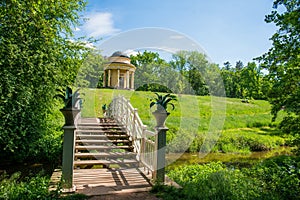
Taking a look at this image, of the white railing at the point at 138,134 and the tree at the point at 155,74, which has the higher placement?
the tree at the point at 155,74

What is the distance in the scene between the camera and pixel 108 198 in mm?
3383

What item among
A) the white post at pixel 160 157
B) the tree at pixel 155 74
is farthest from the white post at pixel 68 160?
the tree at pixel 155 74

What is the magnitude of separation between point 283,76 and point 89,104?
8.66 metres

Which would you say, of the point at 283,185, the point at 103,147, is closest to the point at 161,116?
the point at 103,147

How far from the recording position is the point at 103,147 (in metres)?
5.52

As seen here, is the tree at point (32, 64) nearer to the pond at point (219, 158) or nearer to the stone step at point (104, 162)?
the stone step at point (104, 162)

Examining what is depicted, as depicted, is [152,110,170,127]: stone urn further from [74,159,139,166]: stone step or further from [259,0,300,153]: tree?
[259,0,300,153]: tree

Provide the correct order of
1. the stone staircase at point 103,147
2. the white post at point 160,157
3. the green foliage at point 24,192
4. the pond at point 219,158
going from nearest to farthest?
1. the green foliage at point 24,192
2. the white post at point 160,157
3. the stone staircase at point 103,147
4. the pond at point 219,158

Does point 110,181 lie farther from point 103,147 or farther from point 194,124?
point 194,124

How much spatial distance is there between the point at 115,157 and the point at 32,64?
2.91m

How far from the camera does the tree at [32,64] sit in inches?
180

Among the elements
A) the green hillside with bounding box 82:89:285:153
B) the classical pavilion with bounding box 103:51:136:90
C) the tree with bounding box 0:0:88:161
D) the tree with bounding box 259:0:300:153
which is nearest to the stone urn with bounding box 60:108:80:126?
the tree with bounding box 0:0:88:161

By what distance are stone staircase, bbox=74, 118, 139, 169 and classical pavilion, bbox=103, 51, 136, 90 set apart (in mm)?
2531

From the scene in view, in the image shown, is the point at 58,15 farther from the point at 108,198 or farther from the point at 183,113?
the point at 183,113
